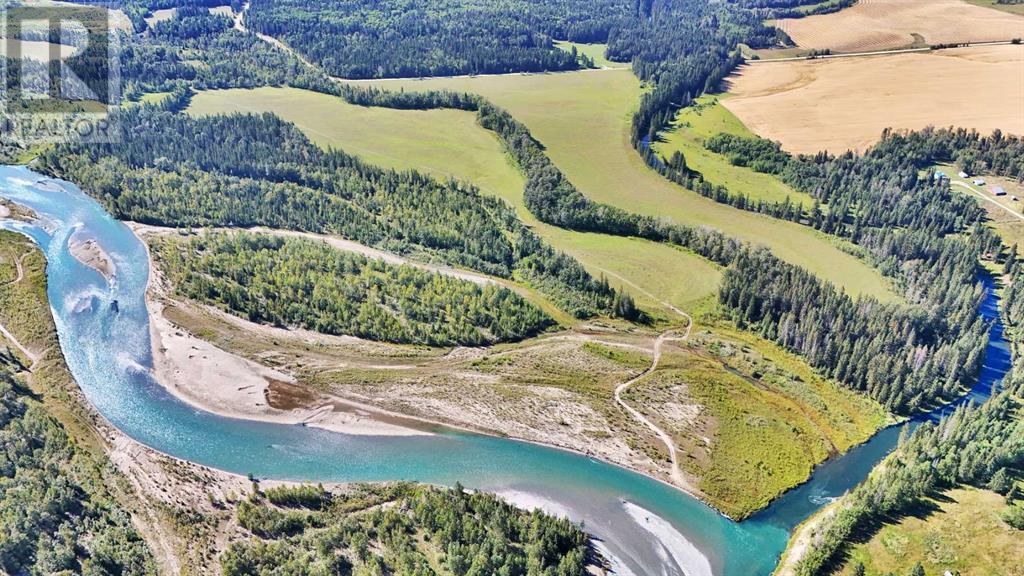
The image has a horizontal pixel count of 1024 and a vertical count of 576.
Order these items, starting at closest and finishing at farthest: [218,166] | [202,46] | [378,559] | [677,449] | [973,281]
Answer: [378,559] < [677,449] < [973,281] < [218,166] < [202,46]

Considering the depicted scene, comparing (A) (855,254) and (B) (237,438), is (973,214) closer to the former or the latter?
(A) (855,254)

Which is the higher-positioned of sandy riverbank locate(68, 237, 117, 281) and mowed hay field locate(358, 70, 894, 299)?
mowed hay field locate(358, 70, 894, 299)

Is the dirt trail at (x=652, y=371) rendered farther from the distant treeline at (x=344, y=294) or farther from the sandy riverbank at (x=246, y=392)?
A: the sandy riverbank at (x=246, y=392)

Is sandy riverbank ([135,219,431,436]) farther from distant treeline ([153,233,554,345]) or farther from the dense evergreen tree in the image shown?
the dense evergreen tree

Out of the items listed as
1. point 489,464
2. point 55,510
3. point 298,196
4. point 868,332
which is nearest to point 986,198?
point 868,332

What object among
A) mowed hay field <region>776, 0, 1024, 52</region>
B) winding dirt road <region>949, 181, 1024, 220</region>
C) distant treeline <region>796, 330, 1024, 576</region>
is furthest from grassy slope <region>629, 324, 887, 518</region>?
mowed hay field <region>776, 0, 1024, 52</region>

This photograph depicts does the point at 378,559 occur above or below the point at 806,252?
below

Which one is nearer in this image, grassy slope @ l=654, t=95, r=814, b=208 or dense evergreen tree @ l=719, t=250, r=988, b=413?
dense evergreen tree @ l=719, t=250, r=988, b=413

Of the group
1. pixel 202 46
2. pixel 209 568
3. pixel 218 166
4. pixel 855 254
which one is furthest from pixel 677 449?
pixel 202 46
